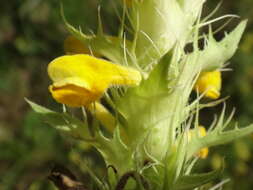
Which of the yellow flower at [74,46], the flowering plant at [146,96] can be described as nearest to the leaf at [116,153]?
the flowering plant at [146,96]

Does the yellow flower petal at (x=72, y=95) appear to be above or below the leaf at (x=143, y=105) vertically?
above

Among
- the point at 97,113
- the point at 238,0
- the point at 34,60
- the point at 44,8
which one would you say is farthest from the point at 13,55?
the point at 97,113

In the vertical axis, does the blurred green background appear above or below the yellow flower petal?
below

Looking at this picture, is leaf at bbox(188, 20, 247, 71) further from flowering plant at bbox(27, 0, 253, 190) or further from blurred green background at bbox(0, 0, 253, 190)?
blurred green background at bbox(0, 0, 253, 190)

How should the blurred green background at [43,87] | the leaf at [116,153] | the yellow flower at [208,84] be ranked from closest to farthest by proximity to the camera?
1. the leaf at [116,153]
2. the yellow flower at [208,84]
3. the blurred green background at [43,87]

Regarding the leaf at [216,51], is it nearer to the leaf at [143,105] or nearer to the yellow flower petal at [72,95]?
the leaf at [143,105]

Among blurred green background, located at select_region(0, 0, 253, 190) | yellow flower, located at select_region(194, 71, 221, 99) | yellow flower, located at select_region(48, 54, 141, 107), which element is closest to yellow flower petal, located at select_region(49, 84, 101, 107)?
yellow flower, located at select_region(48, 54, 141, 107)

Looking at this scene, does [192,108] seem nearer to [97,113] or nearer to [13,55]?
[97,113]

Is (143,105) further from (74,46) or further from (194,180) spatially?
(74,46)
